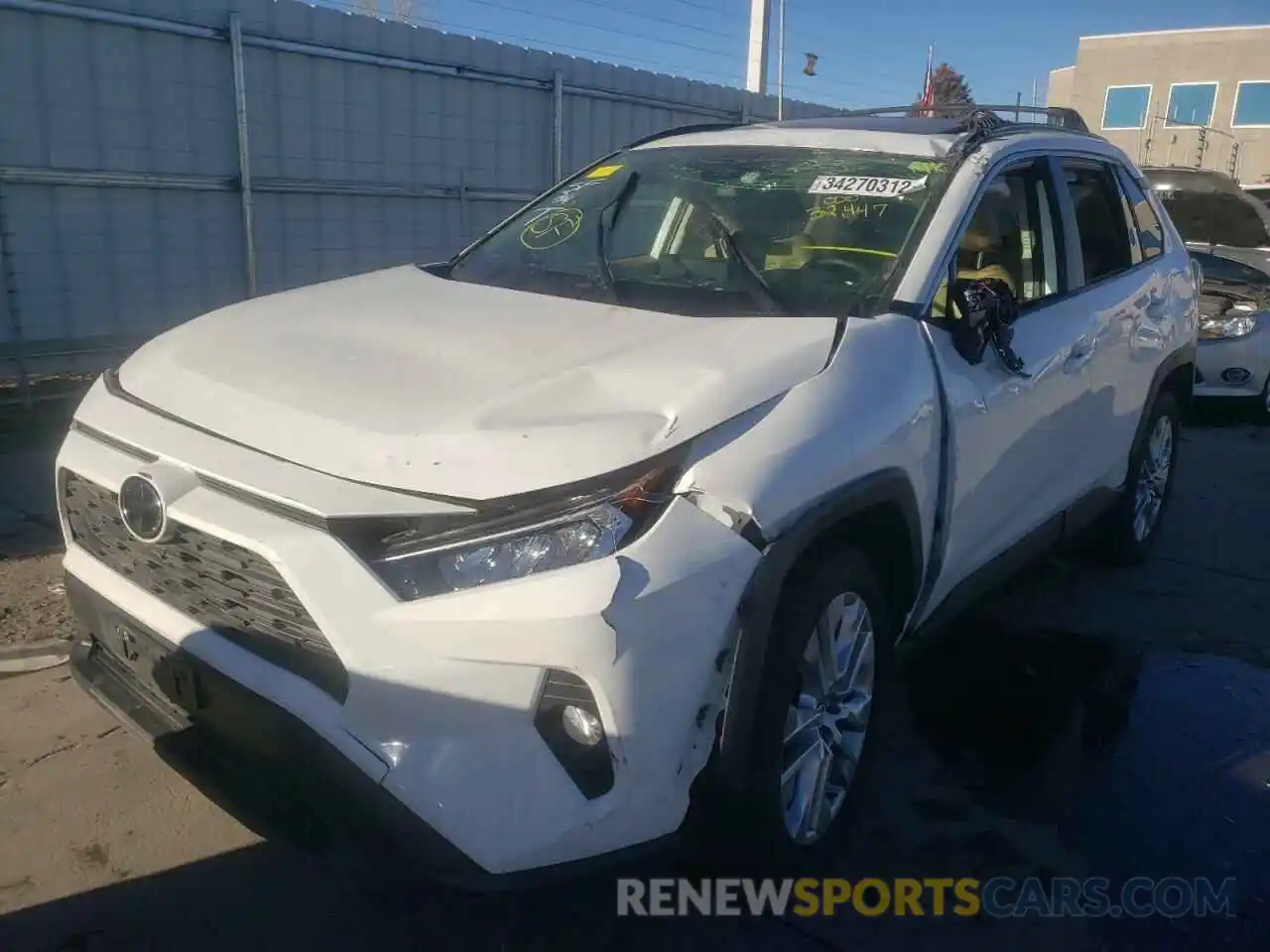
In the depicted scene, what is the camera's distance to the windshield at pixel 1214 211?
9.56 metres

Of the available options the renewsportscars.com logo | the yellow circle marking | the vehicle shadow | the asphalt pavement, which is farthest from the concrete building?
the renewsportscars.com logo

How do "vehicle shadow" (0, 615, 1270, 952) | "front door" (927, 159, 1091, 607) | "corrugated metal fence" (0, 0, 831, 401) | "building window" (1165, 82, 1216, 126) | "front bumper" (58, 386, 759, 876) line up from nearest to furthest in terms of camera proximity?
1. "front bumper" (58, 386, 759, 876)
2. "vehicle shadow" (0, 615, 1270, 952)
3. "front door" (927, 159, 1091, 607)
4. "corrugated metal fence" (0, 0, 831, 401)
5. "building window" (1165, 82, 1216, 126)

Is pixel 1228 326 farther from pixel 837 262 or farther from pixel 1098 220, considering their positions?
pixel 837 262

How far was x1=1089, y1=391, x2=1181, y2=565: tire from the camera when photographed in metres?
4.83

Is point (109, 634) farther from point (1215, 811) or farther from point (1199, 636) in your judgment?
point (1199, 636)

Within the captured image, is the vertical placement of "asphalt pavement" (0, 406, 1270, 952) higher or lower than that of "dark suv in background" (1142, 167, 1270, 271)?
lower

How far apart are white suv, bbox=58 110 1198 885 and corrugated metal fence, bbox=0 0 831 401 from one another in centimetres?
442

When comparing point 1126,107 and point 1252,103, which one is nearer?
point 1252,103

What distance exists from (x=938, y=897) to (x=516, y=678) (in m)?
1.40

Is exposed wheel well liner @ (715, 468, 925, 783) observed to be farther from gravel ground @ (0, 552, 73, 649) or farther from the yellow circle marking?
gravel ground @ (0, 552, 73, 649)

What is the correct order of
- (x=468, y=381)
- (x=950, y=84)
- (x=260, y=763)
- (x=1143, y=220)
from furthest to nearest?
(x=950, y=84) < (x=1143, y=220) < (x=468, y=381) < (x=260, y=763)

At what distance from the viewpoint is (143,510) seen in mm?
2344

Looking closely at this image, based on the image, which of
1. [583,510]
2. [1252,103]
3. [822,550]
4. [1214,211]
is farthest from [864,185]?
[1252,103]

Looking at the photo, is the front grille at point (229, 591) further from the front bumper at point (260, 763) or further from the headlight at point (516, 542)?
the headlight at point (516, 542)
